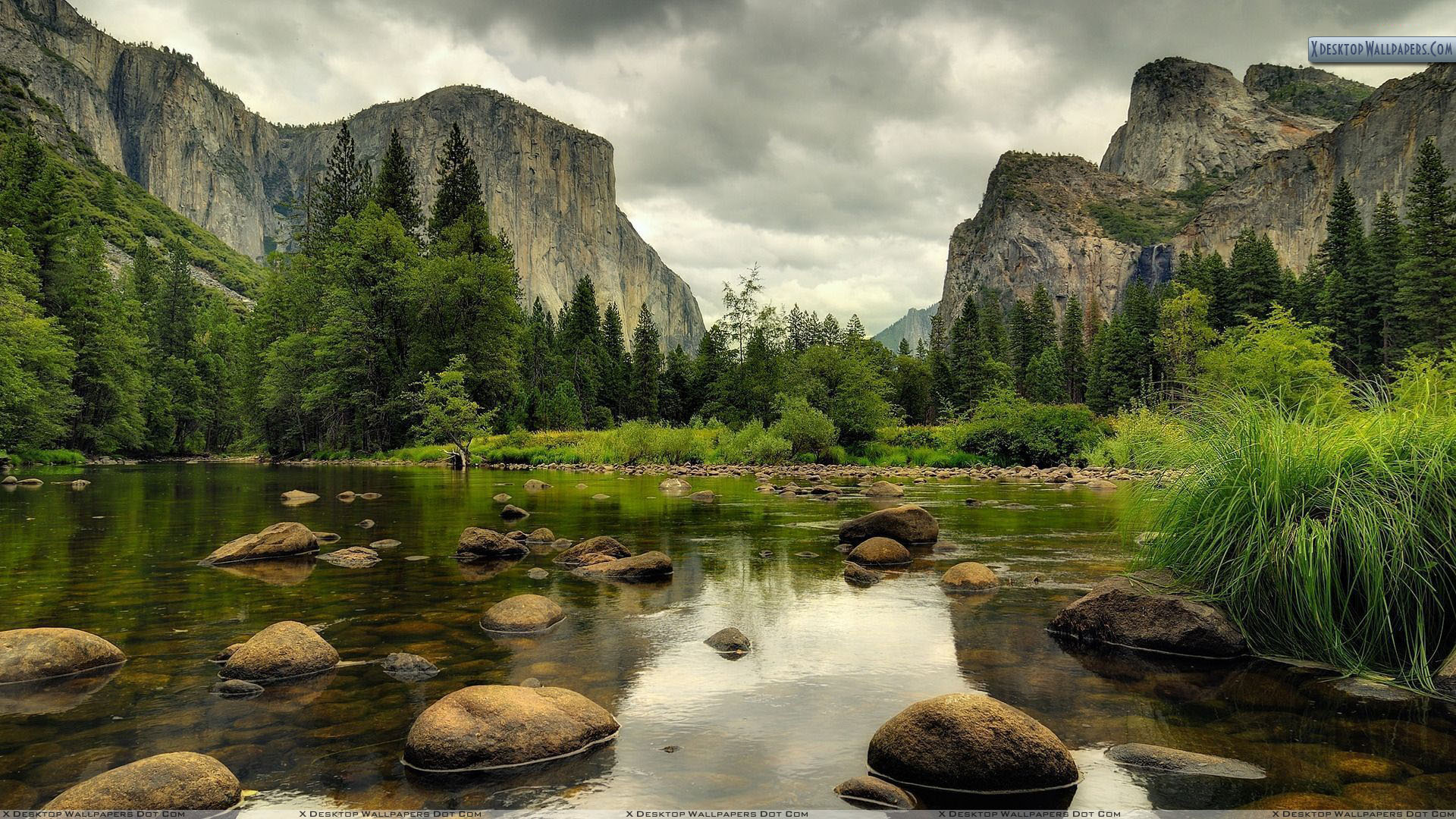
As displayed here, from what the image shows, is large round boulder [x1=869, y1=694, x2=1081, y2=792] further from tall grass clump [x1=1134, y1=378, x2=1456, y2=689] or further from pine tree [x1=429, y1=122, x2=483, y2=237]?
pine tree [x1=429, y1=122, x2=483, y2=237]

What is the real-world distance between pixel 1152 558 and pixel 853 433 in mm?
36272

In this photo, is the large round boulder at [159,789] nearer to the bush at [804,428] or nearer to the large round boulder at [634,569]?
the large round boulder at [634,569]

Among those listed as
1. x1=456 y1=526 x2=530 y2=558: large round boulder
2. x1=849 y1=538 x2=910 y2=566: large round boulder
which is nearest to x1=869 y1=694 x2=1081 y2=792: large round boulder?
x1=849 y1=538 x2=910 y2=566: large round boulder

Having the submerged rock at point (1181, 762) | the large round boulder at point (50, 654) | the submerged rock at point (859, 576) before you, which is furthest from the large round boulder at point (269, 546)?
the submerged rock at point (1181, 762)

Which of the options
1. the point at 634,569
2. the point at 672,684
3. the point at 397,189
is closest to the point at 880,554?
the point at 634,569

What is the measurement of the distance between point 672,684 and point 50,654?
5149 mm

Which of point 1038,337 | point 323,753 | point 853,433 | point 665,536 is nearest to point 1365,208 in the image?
point 1038,337

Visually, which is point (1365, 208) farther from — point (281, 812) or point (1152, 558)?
point (281, 812)

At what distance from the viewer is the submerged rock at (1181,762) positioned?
4.18 m

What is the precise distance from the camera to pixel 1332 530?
19.1ft

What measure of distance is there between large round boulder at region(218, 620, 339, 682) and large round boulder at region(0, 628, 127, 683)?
1.05 m

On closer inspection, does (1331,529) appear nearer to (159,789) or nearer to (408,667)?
(408,667)

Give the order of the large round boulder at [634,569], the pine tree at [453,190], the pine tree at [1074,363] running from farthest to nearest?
the pine tree at [1074,363] < the pine tree at [453,190] < the large round boulder at [634,569]

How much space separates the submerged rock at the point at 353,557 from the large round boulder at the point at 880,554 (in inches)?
307
